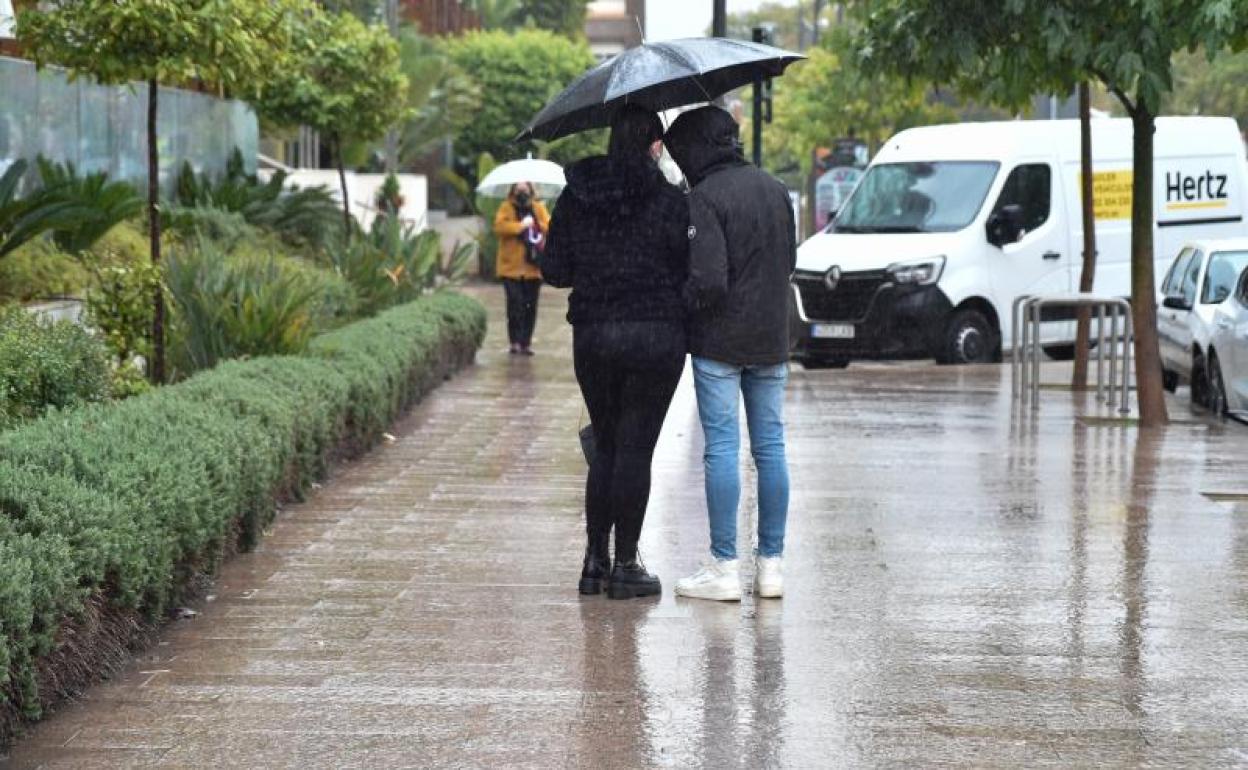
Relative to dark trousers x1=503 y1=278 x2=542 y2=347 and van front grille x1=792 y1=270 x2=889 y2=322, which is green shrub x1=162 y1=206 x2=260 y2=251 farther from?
van front grille x1=792 y1=270 x2=889 y2=322

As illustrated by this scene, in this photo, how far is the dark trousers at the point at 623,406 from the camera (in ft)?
24.6

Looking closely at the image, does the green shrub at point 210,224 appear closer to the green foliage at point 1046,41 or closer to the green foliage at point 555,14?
the green foliage at point 1046,41

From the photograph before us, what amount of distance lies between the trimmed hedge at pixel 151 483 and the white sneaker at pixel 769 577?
1.94 m

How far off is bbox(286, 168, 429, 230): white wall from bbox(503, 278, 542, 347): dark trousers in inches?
558

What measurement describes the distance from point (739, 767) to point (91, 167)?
16.2 m

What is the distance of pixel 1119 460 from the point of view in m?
12.1

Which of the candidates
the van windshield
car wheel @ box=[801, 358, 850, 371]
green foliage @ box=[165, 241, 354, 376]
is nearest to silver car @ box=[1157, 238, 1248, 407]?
the van windshield

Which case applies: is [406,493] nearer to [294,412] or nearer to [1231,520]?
[294,412]

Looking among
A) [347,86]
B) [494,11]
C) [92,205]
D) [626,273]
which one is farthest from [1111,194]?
[494,11]

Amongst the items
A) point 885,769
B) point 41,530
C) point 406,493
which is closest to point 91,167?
point 406,493

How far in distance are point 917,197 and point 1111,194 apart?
198cm

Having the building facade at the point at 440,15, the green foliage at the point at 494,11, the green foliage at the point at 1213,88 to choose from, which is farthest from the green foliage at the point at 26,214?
the green foliage at the point at 494,11

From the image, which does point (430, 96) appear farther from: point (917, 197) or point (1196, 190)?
point (1196, 190)

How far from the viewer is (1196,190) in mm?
22219
